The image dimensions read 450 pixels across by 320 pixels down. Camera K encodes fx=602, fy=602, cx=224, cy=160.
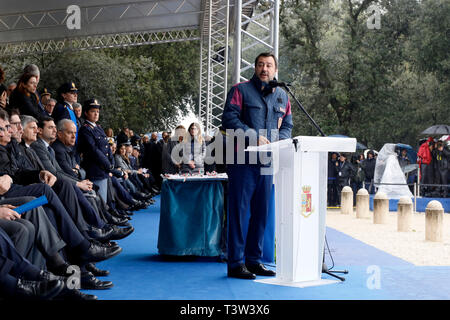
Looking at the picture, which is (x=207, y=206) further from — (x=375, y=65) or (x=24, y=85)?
(x=375, y=65)

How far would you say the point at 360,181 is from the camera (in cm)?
1938

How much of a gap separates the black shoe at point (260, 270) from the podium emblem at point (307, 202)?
0.84 meters

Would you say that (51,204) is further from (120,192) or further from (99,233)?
(120,192)

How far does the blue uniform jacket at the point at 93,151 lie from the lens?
7465 mm

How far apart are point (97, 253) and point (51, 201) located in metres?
0.66

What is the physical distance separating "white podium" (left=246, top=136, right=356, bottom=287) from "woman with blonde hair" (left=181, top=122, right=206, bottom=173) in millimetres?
6165

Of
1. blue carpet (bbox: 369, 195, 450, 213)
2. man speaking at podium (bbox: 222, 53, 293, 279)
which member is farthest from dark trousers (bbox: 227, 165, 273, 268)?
blue carpet (bbox: 369, 195, 450, 213)

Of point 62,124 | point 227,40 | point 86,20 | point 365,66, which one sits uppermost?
point 365,66

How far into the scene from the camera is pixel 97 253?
4.91 m

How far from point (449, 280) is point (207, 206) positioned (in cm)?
250

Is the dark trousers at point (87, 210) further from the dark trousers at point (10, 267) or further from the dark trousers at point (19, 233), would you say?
the dark trousers at point (10, 267)

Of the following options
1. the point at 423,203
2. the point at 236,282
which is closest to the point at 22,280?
the point at 236,282

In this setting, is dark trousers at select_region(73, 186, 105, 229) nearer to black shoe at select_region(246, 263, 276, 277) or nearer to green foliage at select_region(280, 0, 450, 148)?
black shoe at select_region(246, 263, 276, 277)

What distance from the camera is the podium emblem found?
15.5 ft
